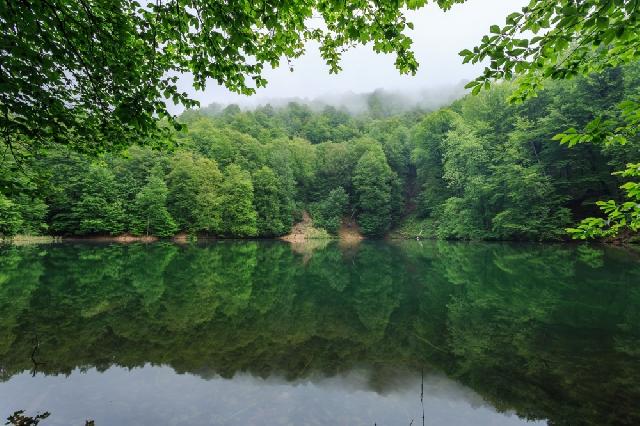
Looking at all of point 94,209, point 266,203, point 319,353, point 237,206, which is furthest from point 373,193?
point 319,353

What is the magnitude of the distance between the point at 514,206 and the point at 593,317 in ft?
112

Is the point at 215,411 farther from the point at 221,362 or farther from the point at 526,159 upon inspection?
the point at 526,159

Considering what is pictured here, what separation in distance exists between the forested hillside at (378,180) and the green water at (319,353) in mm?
16587

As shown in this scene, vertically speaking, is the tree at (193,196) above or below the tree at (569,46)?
Result: above

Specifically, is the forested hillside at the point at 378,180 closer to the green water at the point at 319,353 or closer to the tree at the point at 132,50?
the green water at the point at 319,353

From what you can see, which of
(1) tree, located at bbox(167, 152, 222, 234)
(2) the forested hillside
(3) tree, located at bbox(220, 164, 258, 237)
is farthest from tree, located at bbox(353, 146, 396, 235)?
(1) tree, located at bbox(167, 152, 222, 234)

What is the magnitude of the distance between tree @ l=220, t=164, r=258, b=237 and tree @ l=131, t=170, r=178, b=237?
281 inches

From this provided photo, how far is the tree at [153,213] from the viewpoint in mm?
42594

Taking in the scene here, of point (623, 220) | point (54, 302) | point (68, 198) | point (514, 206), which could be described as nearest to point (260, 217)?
point (68, 198)

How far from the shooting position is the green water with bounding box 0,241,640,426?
506cm

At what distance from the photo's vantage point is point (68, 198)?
130 ft

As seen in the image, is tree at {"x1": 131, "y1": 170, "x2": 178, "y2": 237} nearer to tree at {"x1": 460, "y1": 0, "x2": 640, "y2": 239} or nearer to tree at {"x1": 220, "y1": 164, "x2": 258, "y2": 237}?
tree at {"x1": 220, "y1": 164, "x2": 258, "y2": 237}

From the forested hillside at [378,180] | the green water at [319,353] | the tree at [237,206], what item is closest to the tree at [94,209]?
the forested hillside at [378,180]

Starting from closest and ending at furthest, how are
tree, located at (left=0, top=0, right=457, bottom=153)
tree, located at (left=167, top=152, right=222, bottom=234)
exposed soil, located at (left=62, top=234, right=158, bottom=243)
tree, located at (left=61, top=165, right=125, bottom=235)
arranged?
1. tree, located at (left=0, top=0, right=457, bottom=153)
2. tree, located at (left=61, top=165, right=125, bottom=235)
3. exposed soil, located at (left=62, top=234, right=158, bottom=243)
4. tree, located at (left=167, top=152, right=222, bottom=234)
